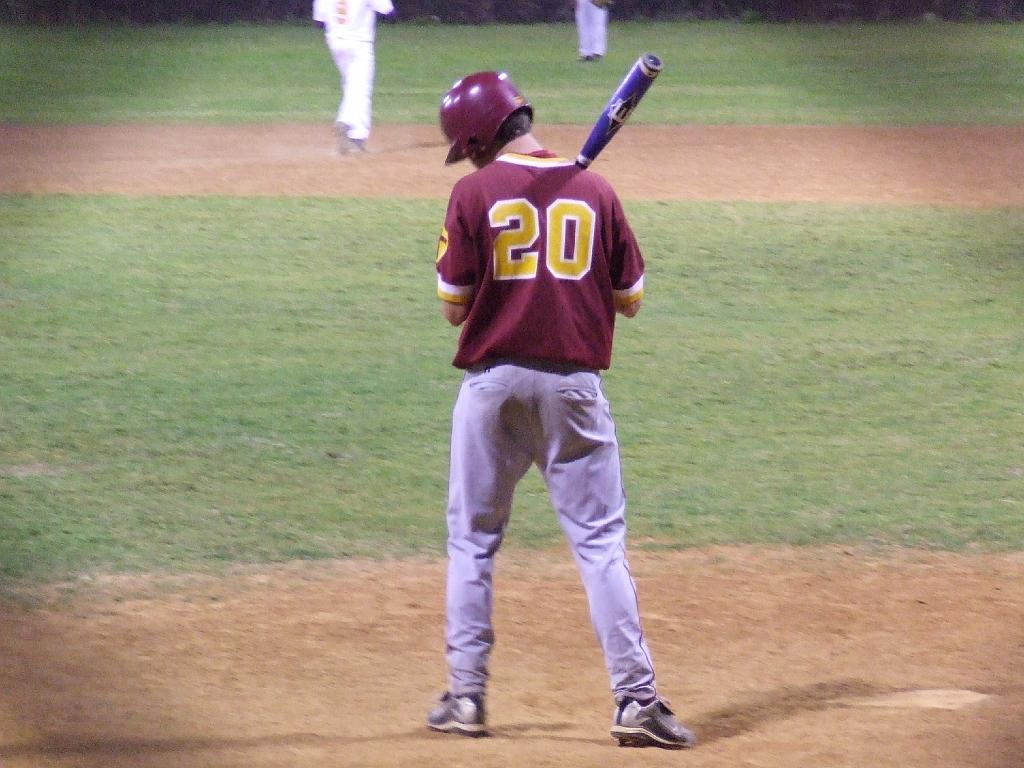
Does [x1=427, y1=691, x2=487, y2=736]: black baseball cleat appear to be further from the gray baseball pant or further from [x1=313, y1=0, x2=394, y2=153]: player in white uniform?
[x1=313, y1=0, x2=394, y2=153]: player in white uniform

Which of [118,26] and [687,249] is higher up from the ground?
[118,26]

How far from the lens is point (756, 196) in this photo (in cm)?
1005

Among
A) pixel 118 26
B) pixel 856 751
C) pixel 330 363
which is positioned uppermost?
pixel 118 26

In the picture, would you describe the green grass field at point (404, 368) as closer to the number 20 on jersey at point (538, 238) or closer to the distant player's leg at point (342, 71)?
the number 20 on jersey at point (538, 238)

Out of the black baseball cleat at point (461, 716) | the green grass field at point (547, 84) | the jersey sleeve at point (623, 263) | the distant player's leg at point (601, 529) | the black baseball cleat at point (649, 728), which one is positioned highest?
the jersey sleeve at point (623, 263)

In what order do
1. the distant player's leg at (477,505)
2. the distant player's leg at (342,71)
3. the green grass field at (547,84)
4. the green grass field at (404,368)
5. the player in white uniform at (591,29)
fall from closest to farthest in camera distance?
the distant player's leg at (477,505)
the green grass field at (404,368)
the distant player's leg at (342,71)
the green grass field at (547,84)
the player in white uniform at (591,29)

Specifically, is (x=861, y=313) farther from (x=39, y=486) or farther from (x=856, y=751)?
(x=856, y=751)

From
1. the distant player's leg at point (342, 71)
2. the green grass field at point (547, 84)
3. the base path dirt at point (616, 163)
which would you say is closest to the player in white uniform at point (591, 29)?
the green grass field at point (547, 84)

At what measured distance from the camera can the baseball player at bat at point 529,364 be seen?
2975mm

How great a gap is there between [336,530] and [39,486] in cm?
118

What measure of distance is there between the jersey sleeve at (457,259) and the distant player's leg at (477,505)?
18cm

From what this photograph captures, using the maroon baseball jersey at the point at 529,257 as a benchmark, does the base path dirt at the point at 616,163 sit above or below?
below

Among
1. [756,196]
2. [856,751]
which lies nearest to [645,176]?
[756,196]

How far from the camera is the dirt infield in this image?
2930 mm
